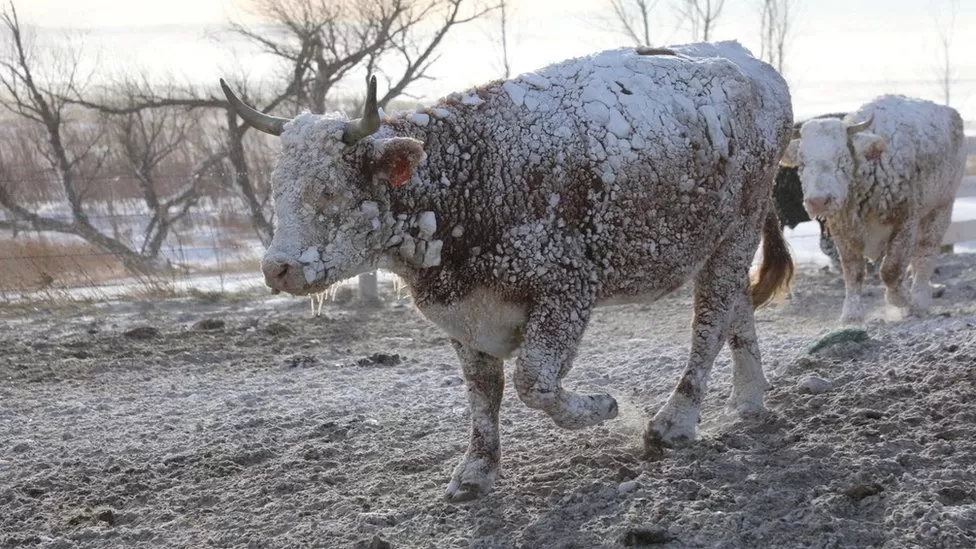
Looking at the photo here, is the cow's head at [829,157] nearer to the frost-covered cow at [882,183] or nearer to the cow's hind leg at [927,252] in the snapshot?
the frost-covered cow at [882,183]

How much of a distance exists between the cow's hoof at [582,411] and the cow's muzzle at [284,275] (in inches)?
42.2

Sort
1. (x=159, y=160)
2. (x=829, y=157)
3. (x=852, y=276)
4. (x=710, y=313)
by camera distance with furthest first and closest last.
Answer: (x=159, y=160) → (x=852, y=276) → (x=829, y=157) → (x=710, y=313)

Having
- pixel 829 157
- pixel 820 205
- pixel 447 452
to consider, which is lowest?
pixel 447 452

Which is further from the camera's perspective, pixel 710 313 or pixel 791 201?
pixel 791 201

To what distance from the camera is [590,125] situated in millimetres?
4078

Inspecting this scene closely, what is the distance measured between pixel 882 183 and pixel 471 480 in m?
5.49

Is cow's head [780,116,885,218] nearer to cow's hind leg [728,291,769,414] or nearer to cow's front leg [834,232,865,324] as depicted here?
cow's front leg [834,232,865,324]

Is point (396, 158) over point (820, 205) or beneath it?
over

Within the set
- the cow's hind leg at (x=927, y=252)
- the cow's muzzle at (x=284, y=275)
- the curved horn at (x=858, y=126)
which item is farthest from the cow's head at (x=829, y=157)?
the cow's muzzle at (x=284, y=275)

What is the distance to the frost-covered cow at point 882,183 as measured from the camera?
7.97 m

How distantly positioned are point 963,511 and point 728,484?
2.78 ft

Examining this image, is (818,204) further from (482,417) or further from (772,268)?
(482,417)

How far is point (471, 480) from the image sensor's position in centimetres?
418

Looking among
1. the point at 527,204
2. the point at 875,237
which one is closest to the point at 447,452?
the point at 527,204
